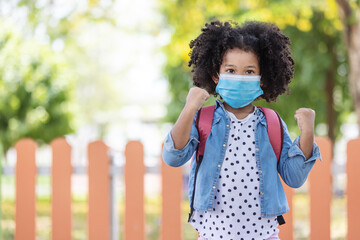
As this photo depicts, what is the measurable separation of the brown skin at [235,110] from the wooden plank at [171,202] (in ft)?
7.05

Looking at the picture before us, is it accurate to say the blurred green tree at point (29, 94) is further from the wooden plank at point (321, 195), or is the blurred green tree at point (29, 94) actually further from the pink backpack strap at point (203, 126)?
the pink backpack strap at point (203, 126)

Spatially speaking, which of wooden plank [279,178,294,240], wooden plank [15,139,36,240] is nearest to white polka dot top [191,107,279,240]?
wooden plank [279,178,294,240]

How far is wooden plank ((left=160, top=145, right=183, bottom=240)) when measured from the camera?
14.0 feet

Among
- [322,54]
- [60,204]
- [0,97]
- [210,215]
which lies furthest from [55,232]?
[322,54]

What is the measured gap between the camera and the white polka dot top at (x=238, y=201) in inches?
79.7

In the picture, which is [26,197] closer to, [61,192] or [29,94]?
[61,192]

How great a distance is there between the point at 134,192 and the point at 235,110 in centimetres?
241

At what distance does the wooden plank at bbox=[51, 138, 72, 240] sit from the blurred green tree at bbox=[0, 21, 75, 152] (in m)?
7.36

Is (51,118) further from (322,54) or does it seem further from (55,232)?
(55,232)

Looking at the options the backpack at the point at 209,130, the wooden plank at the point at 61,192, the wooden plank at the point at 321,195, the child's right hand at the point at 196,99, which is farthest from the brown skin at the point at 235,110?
the wooden plank at the point at 61,192

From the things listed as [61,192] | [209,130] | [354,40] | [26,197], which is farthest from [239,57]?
[354,40]

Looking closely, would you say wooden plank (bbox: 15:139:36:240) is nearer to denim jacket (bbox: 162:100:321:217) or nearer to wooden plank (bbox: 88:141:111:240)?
wooden plank (bbox: 88:141:111:240)

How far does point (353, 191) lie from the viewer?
4.10 metres

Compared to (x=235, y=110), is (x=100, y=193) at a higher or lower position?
lower
